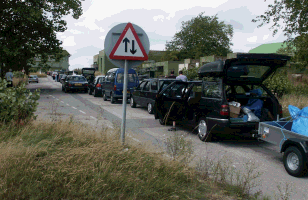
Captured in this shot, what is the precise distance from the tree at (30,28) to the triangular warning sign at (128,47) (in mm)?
21544

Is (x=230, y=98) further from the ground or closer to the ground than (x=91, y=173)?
further from the ground

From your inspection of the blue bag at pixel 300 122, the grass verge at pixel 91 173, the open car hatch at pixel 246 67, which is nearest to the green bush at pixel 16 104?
the grass verge at pixel 91 173

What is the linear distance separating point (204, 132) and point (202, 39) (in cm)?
5596

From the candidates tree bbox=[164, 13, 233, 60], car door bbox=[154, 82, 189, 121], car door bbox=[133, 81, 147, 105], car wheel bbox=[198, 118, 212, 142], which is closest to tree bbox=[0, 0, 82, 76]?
car door bbox=[133, 81, 147, 105]

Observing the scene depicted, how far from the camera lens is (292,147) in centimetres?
566

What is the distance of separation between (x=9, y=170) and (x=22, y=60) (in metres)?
26.4

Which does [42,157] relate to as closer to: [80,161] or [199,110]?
[80,161]

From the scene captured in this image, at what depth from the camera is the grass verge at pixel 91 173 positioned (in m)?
3.69

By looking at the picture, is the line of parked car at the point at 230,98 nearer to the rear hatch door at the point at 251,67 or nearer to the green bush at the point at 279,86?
the rear hatch door at the point at 251,67

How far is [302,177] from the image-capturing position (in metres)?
5.50

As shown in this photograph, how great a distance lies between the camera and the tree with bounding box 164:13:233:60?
61344mm

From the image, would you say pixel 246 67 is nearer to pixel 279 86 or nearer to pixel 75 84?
pixel 279 86

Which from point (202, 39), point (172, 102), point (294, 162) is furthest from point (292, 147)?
point (202, 39)

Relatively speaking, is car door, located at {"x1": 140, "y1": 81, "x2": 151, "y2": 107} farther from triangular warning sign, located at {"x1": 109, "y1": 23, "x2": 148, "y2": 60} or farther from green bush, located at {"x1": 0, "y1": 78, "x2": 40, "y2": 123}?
triangular warning sign, located at {"x1": 109, "y1": 23, "x2": 148, "y2": 60}
